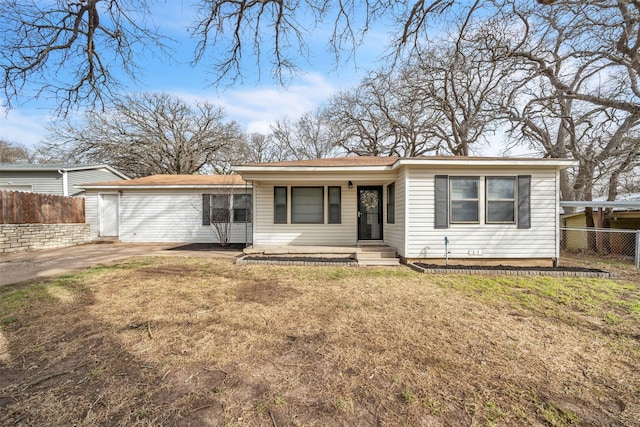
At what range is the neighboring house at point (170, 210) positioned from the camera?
38.4 ft

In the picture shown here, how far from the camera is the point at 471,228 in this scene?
7664 mm

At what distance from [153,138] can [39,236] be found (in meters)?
14.3

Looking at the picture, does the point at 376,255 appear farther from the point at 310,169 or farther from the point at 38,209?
the point at 38,209

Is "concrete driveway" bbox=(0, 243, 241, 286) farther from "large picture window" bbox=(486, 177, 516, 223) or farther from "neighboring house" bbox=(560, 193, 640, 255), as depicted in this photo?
"neighboring house" bbox=(560, 193, 640, 255)

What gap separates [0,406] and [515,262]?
9.44m

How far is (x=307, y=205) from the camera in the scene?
380 inches

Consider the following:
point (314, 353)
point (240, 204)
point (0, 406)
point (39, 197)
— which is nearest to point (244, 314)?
point (314, 353)

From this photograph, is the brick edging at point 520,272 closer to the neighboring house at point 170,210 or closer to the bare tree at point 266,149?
the neighboring house at point 170,210

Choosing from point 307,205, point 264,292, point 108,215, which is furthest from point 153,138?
point 264,292

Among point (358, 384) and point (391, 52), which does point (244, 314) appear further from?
point (391, 52)

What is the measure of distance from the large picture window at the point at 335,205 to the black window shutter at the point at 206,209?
539cm

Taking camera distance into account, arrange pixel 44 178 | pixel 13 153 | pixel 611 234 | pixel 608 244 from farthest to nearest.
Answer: pixel 13 153 < pixel 44 178 < pixel 608 244 < pixel 611 234

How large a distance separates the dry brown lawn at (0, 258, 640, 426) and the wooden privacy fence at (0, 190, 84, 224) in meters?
6.43

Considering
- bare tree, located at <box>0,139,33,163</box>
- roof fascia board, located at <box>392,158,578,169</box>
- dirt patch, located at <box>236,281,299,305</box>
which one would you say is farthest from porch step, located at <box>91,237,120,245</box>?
bare tree, located at <box>0,139,33,163</box>
